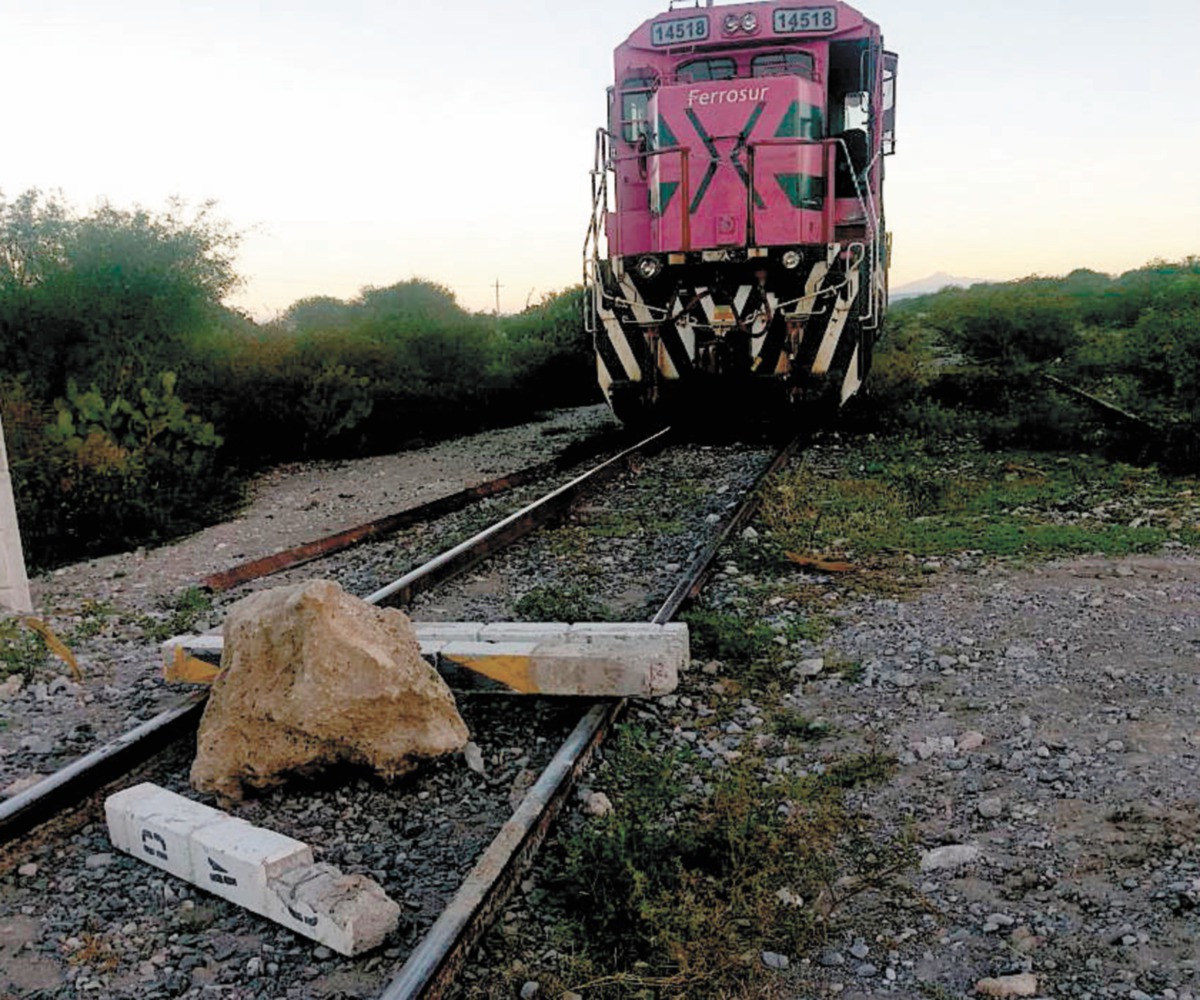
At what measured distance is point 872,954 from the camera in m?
2.41

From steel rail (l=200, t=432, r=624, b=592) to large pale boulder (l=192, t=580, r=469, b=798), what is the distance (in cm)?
275

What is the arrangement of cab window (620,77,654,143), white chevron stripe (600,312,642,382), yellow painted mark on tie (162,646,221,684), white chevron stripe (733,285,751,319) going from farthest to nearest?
white chevron stripe (600,312,642,382) < cab window (620,77,654,143) < white chevron stripe (733,285,751,319) < yellow painted mark on tie (162,646,221,684)

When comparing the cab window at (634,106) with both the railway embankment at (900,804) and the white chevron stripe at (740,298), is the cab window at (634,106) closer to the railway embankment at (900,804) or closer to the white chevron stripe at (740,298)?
the white chevron stripe at (740,298)

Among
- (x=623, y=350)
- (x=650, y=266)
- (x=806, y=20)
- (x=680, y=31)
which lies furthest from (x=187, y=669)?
(x=806, y=20)

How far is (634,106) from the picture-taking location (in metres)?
10.1

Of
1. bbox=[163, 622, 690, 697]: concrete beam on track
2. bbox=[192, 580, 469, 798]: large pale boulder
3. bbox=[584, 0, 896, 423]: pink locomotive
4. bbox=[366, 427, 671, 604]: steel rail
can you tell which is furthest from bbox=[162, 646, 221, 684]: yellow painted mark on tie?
bbox=[584, 0, 896, 423]: pink locomotive

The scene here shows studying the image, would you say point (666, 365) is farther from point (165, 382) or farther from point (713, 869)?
point (713, 869)

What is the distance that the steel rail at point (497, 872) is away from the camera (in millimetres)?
2180

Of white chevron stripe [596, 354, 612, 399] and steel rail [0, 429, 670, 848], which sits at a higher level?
white chevron stripe [596, 354, 612, 399]

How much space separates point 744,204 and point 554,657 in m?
6.73

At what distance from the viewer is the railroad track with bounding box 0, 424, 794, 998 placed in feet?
7.77

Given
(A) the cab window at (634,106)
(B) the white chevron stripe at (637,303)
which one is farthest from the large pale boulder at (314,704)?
(A) the cab window at (634,106)

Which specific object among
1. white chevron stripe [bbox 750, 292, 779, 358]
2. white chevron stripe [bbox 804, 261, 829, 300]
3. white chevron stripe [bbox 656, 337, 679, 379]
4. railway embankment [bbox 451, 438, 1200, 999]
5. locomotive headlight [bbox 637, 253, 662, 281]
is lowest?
railway embankment [bbox 451, 438, 1200, 999]

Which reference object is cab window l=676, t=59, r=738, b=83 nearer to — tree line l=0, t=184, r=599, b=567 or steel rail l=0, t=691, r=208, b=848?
tree line l=0, t=184, r=599, b=567
